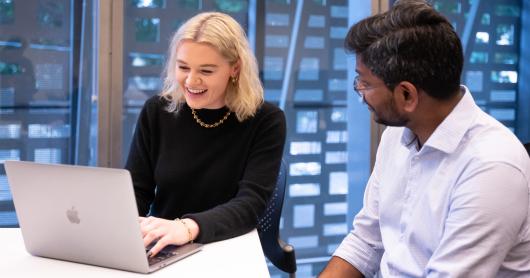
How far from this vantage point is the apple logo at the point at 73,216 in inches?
53.7

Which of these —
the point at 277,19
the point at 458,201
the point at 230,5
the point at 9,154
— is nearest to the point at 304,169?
the point at 277,19

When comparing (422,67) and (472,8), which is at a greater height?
(472,8)

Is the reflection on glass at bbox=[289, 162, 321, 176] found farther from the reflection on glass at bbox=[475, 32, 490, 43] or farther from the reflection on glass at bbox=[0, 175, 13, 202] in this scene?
the reflection on glass at bbox=[0, 175, 13, 202]

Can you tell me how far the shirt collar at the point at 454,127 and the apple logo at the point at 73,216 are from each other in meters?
0.81

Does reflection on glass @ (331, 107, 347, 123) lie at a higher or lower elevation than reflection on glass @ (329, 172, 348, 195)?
higher

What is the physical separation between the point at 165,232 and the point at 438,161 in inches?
27.0

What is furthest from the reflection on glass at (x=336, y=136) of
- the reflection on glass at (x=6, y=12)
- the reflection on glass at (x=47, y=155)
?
the reflection on glass at (x=6, y=12)

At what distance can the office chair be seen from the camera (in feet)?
6.97

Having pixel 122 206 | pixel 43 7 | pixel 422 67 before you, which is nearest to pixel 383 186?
pixel 422 67

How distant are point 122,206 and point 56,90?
1.73 metres

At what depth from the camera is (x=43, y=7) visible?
2.75m

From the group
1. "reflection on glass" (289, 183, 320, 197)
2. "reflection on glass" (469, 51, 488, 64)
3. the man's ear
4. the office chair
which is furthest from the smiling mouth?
"reflection on glass" (469, 51, 488, 64)

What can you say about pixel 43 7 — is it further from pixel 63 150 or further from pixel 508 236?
pixel 508 236

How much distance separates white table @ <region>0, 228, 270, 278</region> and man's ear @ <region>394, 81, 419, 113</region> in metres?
0.49
